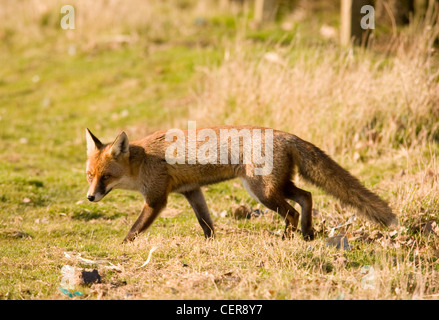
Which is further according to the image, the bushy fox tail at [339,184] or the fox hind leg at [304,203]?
the fox hind leg at [304,203]

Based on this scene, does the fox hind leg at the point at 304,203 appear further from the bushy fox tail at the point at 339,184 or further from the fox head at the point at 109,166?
the fox head at the point at 109,166

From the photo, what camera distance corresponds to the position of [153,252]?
6.12 meters

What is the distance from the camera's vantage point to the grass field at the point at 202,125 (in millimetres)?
5445

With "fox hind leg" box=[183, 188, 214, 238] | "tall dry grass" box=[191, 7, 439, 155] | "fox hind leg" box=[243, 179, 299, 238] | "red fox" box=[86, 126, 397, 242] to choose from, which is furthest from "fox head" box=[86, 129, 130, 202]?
"tall dry grass" box=[191, 7, 439, 155]

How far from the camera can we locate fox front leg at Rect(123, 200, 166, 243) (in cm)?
678

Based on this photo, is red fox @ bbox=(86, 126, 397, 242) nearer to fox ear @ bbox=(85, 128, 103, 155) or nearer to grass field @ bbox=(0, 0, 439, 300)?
fox ear @ bbox=(85, 128, 103, 155)

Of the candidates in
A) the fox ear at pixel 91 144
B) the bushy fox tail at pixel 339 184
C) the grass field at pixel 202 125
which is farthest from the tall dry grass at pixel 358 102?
the fox ear at pixel 91 144

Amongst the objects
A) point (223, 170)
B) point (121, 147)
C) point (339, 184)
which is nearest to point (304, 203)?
point (339, 184)

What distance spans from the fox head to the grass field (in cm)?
73

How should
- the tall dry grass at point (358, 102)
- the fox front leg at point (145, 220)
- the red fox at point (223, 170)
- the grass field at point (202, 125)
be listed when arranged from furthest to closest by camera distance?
the tall dry grass at point (358, 102)
the fox front leg at point (145, 220)
the red fox at point (223, 170)
the grass field at point (202, 125)

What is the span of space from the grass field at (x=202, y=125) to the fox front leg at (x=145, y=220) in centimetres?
21

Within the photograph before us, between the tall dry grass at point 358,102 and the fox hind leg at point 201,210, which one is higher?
the tall dry grass at point 358,102
